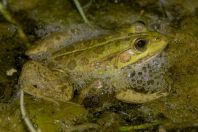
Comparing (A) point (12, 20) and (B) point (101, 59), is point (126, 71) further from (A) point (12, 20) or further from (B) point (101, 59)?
(A) point (12, 20)

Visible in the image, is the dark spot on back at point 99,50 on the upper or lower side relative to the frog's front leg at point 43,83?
upper

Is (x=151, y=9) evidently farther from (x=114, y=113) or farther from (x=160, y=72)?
(x=114, y=113)

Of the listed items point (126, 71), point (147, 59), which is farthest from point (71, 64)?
point (147, 59)

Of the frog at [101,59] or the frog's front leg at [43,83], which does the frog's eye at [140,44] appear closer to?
the frog at [101,59]

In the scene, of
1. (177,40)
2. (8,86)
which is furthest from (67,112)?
(177,40)

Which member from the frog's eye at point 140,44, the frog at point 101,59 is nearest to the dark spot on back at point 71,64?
the frog at point 101,59

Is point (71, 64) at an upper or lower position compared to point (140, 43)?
lower

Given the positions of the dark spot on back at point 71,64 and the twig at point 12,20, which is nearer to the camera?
the dark spot on back at point 71,64
